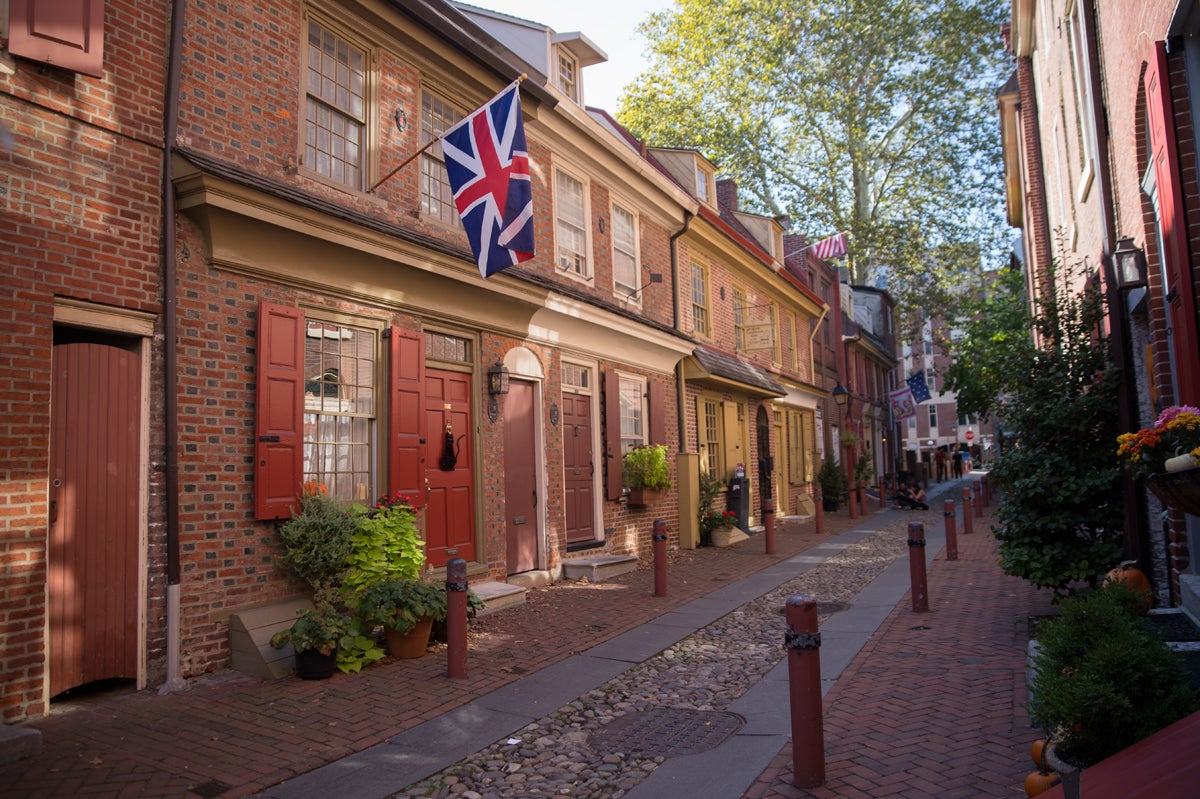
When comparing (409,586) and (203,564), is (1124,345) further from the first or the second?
(203,564)

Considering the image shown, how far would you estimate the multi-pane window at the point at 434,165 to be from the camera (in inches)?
356

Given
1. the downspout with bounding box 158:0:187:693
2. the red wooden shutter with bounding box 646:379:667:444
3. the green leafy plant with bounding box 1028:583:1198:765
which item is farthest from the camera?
the red wooden shutter with bounding box 646:379:667:444

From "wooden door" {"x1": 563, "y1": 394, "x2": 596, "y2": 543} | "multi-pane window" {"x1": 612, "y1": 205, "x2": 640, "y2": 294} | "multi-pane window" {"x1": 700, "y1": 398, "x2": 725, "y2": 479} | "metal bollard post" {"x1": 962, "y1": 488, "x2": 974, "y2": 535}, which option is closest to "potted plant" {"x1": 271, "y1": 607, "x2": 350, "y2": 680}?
"wooden door" {"x1": 563, "y1": 394, "x2": 596, "y2": 543}

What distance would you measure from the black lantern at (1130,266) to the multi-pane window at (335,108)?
6705mm

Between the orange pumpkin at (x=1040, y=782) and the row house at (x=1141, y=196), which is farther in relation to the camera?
the row house at (x=1141, y=196)

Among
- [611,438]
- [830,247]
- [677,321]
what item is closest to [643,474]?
[611,438]

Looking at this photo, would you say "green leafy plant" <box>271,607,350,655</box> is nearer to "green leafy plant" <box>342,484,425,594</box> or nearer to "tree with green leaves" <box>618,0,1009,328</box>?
"green leafy plant" <box>342,484,425,594</box>

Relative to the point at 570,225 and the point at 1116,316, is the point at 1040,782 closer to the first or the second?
the point at 1116,316

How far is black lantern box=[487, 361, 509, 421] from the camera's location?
9.66 metres

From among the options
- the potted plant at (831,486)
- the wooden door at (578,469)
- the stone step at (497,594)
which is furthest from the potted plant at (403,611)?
the potted plant at (831,486)

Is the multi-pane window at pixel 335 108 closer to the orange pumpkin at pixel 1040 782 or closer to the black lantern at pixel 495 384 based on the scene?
the black lantern at pixel 495 384

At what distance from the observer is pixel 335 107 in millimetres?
7820

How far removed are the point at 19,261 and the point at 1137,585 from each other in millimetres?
8261

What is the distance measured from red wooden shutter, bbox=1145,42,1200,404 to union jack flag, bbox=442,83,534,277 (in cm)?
494
